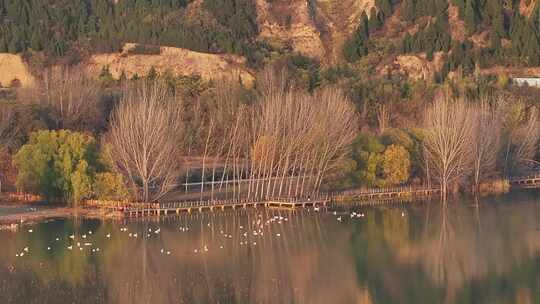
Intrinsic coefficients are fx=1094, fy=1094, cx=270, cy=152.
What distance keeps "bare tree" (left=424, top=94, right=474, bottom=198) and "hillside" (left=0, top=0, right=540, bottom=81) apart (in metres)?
41.0

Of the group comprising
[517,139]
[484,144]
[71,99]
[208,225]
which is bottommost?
[208,225]

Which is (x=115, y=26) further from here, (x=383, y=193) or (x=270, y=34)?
(x=383, y=193)

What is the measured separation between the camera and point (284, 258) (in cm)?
4766

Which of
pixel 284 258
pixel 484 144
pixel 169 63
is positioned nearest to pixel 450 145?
pixel 484 144

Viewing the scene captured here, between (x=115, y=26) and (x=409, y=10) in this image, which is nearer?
(x=115, y=26)

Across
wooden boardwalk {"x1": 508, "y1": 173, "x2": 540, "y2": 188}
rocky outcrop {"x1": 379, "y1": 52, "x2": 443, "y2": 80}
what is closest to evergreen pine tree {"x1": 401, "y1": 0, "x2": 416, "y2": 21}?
rocky outcrop {"x1": 379, "y1": 52, "x2": 443, "y2": 80}

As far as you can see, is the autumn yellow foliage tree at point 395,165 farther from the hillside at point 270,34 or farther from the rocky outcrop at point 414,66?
the rocky outcrop at point 414,66

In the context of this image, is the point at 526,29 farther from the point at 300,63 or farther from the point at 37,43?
the point at 37,43

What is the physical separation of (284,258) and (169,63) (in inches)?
2464

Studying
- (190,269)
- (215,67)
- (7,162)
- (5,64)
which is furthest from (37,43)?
(190,269)

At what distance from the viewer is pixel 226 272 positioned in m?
44.2

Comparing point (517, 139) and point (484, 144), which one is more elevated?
point (484, 144)

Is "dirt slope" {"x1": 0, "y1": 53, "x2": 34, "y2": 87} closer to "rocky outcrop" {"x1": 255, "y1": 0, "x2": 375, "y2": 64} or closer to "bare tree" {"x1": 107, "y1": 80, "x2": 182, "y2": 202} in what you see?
"rocky outcrop" {"x1": 255, "y1": 0, "x2": 375, "y2": 64}

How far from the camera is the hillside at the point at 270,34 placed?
10912 centimetres
